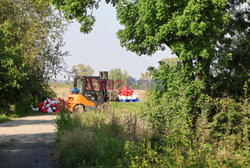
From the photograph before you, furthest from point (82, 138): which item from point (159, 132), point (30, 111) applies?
point (30, 111)

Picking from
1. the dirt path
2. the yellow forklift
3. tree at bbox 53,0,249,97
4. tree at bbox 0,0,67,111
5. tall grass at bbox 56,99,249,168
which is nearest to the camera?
tall grass at bbox 56,99,249,168

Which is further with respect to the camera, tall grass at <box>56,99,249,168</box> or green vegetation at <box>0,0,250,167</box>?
green vegetation at <box>0,0,250,167</box>

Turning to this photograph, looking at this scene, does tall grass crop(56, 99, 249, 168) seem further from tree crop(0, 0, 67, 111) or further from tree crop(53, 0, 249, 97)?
tree crop(0, 0, 67, 111)

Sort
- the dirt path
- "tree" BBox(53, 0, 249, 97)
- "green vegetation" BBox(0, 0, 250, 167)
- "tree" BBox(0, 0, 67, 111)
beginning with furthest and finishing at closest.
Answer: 1. "tree" BBox(0, 0, 67, 111)
2. "tree" BBox(53, 0, 249, 97)
3. the dirt path
4. "green vegetation" BBox(0, 0, 250, 167)

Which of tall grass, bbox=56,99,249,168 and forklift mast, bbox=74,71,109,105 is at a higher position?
forklift mast, bbox=74,71,109,105

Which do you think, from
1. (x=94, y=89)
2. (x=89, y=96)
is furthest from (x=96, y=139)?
(x=94, y=89)

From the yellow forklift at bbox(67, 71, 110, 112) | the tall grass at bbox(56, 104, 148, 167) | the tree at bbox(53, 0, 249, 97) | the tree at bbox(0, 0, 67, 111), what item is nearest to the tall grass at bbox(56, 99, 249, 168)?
the tall grass at bbox(56, 104, 148, 167)

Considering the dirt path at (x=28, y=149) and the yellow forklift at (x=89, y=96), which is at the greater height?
the yellow forklift at (x=89, y=96)

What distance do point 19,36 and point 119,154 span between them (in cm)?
1835

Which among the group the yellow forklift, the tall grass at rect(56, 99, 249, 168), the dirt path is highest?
the yellow forklift

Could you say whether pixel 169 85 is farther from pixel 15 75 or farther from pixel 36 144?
pixel 15 75

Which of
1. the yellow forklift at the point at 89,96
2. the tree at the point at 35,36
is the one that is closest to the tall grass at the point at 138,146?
the yellow forklift at the point at 89,96

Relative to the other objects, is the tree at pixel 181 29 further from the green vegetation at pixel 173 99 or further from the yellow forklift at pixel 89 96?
the yellow forklift at pixel 89 96

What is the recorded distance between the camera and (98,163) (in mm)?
7434
